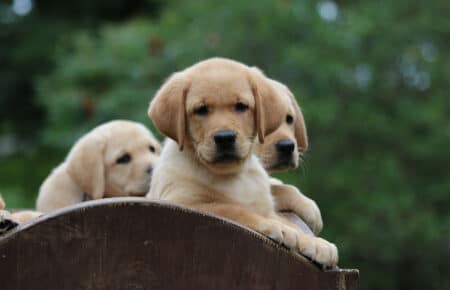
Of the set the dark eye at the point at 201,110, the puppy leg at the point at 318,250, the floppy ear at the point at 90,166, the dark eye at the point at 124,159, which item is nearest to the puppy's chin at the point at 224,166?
the dark eye at the point at 201,110

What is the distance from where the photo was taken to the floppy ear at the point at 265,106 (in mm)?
4484

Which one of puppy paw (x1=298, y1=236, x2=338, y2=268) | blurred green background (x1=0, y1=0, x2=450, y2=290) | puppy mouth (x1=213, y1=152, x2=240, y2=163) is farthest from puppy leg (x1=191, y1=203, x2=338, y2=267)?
blurred green background (x1=0, y1=0, x2=450, y2=290)

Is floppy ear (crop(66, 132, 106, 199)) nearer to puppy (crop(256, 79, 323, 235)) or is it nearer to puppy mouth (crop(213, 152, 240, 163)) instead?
puppy (crop(256, 79, 323, 235))

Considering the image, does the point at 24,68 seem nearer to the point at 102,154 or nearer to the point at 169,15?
the point at 169,15

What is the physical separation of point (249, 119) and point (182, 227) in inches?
58.7

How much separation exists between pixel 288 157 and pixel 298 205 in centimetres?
53

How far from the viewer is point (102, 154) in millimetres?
6000

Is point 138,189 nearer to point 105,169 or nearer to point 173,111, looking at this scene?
point 105,169

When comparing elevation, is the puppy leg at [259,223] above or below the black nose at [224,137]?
below

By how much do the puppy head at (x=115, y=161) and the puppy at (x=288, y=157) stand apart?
35.0 inches

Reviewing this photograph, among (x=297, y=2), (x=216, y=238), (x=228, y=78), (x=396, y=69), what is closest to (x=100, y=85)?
(x=297, y=2)

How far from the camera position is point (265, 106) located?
4539 mm

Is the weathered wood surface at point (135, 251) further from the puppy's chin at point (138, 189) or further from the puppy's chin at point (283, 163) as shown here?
the puppy's chin at point (138, 189)

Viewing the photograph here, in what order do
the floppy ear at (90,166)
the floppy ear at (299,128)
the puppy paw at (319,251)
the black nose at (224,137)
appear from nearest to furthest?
the puppy paw at (319,251) → the black nose at (224,137) → the floppy ear at (299,128) → the floppy ear at (90,166)
